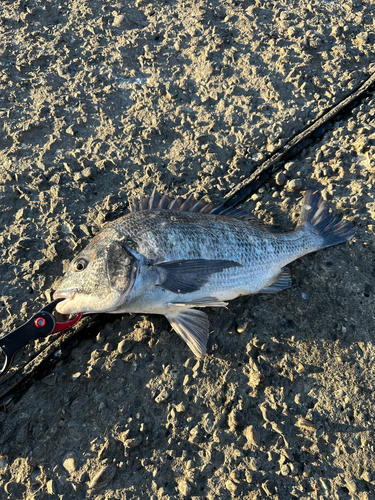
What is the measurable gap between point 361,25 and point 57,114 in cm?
429

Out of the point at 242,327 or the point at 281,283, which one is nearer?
the point at 242,327

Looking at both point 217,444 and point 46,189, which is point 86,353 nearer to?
point 217,444

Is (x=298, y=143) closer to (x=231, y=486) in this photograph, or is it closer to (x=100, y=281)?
(x=100, y=281)

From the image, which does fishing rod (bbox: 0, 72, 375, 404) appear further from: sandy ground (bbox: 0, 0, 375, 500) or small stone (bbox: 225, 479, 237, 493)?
small stone (bbox: 225, 479, 237, 493)

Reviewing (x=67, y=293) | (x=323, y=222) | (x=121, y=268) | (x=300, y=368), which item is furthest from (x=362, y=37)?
(x=67, y=293)

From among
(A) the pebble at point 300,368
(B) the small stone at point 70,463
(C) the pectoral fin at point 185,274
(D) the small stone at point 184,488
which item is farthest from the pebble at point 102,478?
(A) the pebble at point 300,368

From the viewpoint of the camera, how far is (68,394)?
2.80 meters

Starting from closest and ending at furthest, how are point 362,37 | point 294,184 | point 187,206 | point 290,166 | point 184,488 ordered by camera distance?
point 184,488 → point 187,206 → point 294,184 → point 290,166 → point 362,37

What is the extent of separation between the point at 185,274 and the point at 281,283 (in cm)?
101

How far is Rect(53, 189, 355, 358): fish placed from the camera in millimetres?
2717

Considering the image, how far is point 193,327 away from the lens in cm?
285

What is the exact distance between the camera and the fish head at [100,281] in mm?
2680

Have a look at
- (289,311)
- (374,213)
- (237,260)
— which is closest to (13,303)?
(237,260)

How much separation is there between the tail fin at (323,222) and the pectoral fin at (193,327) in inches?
56.7
